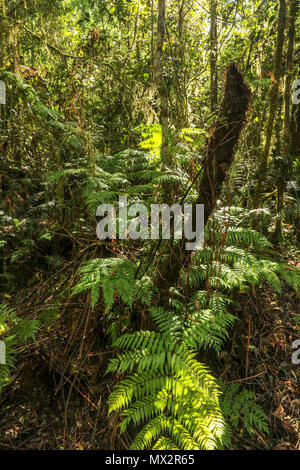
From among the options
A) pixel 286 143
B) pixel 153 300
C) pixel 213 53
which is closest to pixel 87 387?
pixel 153 300

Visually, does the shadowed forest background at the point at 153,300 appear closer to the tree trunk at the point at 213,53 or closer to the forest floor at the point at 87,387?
the forest floor at the point at 87,387

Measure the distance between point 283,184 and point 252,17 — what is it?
11.7 feet

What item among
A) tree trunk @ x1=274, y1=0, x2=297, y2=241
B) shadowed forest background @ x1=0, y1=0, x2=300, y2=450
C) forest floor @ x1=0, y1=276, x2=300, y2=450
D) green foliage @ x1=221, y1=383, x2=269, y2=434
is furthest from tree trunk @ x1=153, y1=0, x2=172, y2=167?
green foliage @ x1=221, y1=383, x2=269, y2=434

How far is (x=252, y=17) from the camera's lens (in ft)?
17.1

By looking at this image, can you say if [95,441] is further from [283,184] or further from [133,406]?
[283,184]

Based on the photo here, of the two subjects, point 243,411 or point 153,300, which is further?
point 153,300

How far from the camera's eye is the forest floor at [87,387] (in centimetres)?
216

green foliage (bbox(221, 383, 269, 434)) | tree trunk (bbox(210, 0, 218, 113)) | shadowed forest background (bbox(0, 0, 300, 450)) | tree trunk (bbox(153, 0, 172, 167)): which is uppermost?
tree trunk (bbox(210, 0, 218, 113))

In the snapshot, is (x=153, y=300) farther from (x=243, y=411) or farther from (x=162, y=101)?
(x=162, y=101)

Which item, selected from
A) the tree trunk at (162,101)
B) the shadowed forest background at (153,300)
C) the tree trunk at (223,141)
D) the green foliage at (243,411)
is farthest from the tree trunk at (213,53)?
the green foliage at (243,411)

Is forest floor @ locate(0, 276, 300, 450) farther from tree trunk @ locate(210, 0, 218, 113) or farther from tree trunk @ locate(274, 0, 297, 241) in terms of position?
tree trunk @ locate(210, 0, 218, 113)

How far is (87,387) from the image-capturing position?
7.84 feet

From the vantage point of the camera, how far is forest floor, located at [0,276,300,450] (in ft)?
7.10
